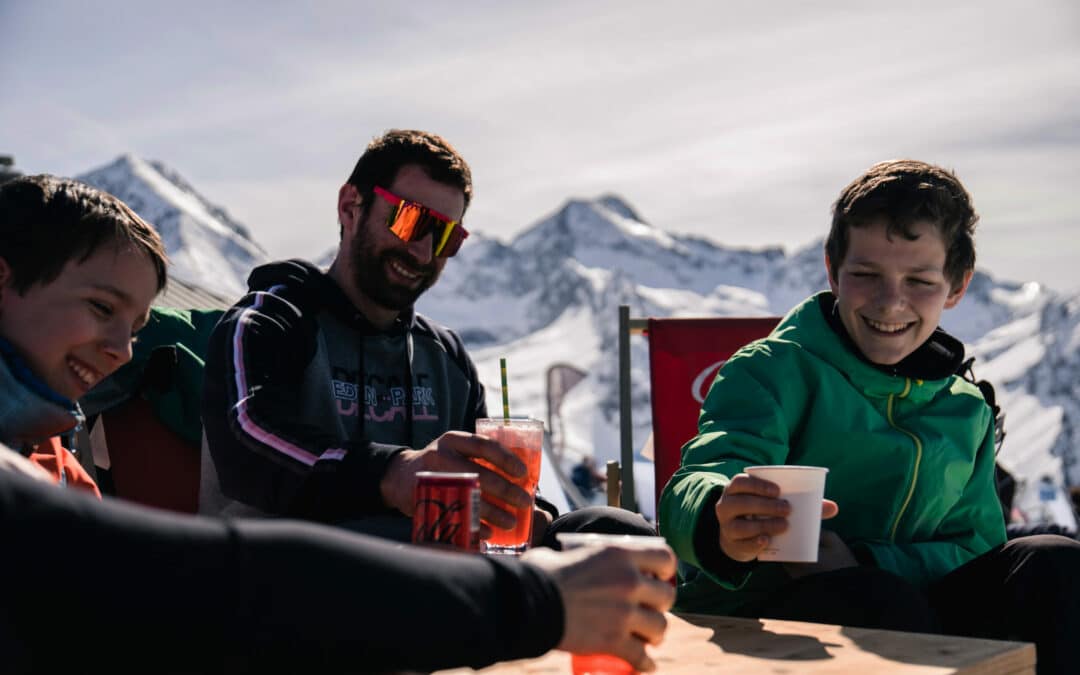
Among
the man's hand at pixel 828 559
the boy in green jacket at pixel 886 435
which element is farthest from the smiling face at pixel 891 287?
the man's hand at pixel 828 559

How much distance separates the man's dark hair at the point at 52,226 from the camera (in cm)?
229

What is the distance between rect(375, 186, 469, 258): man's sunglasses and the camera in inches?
142

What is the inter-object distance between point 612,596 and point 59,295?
55.4 inches

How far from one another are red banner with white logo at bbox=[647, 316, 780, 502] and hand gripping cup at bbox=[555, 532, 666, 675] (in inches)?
144

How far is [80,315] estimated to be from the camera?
7.77ft

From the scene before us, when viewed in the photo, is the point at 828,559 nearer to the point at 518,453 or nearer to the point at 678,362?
the point at 518,453

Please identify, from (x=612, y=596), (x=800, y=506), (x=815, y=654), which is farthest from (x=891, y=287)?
(x=612, y=596)

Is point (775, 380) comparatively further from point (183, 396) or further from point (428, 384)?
point (183, 396)

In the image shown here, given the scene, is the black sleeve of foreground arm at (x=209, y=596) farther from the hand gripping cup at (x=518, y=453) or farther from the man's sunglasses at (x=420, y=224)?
the man's sunglasses at (x=420, y=224)

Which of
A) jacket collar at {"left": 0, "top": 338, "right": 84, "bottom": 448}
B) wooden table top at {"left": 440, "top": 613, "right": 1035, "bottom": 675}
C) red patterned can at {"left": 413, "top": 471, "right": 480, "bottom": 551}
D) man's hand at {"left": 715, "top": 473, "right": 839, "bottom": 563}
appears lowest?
wooden table top at {"left": 440, "top": 613, "right": 1035, "bottom": 675}

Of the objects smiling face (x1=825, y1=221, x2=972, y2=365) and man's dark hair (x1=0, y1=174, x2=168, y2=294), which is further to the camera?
smiling face (x1=825, y1=221, x2=972, y2=365)

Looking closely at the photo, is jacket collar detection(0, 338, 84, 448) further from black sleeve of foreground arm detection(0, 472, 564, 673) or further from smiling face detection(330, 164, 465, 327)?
smiling face detection(330, 164, 465, 327)

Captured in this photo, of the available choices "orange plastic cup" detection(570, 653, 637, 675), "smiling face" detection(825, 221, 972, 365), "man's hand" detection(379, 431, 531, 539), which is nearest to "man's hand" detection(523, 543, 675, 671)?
"orange plastic cup" detection(570, 653, 637, 675)

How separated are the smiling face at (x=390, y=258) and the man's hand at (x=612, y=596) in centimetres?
213
